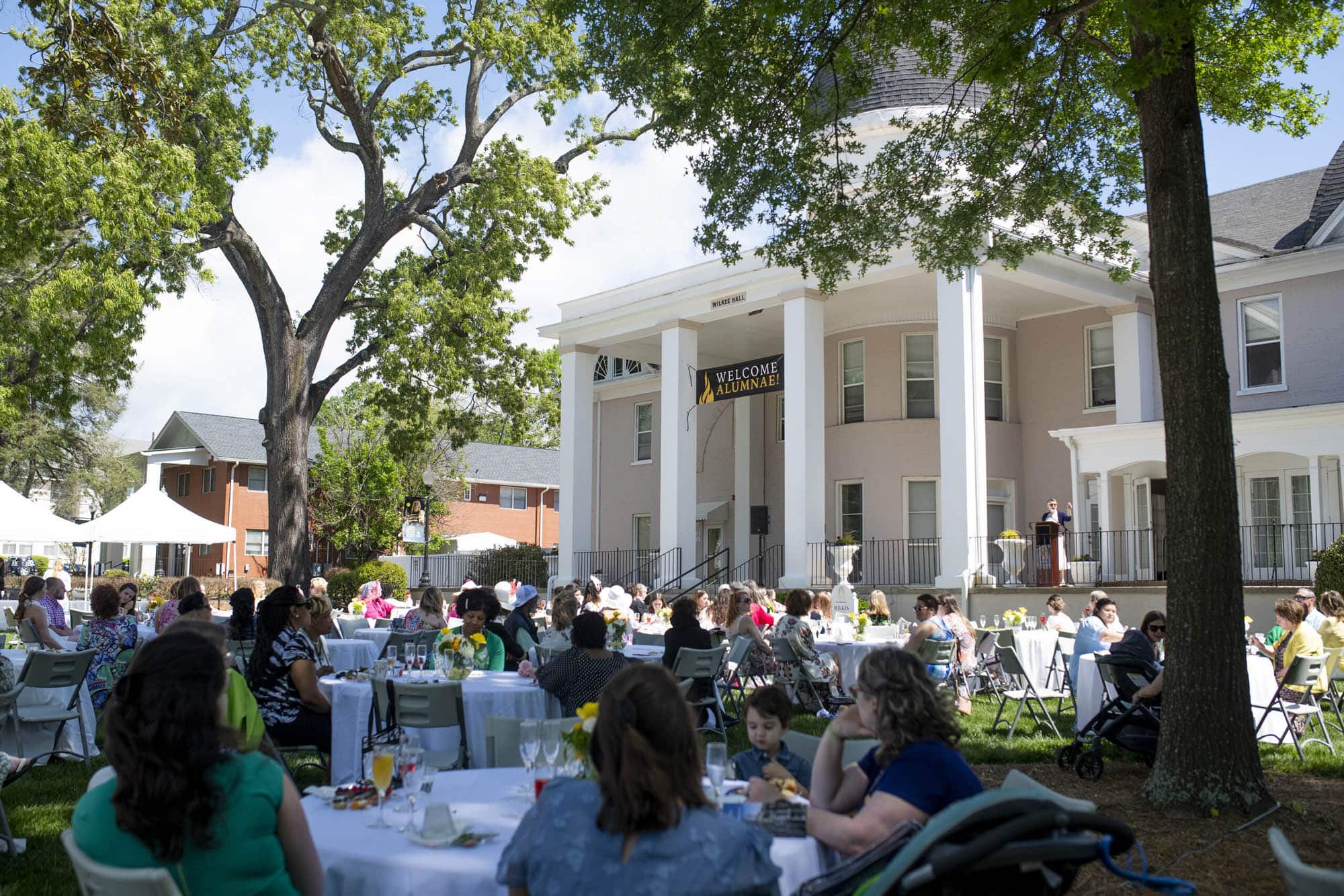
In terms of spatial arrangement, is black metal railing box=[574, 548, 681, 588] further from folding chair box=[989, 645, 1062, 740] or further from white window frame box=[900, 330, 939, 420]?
folding chair box=[989, 645, 1062, 740]

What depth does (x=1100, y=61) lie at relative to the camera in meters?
9.89

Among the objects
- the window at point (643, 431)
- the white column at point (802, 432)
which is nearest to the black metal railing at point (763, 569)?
the white column at point (802, 432)

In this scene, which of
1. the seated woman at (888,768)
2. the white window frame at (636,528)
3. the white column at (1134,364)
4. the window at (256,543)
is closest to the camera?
the seated woman at (888,768)

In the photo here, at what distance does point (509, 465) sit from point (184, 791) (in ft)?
157

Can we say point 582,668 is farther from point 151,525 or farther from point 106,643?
point 151,525

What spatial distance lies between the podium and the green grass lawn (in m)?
6.90

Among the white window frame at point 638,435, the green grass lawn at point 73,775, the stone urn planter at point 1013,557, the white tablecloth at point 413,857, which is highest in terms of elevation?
the white window frame at point 638,435

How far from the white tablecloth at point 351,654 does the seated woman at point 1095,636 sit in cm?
743

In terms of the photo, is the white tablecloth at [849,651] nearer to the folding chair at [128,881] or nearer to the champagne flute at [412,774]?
the champagne flute at [412,774]

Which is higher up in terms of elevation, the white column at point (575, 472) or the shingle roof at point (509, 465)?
the shingle roof at point (509, 465)

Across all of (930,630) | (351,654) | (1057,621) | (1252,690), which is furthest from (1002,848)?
(1057,621)

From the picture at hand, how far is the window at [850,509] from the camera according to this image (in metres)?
24.8

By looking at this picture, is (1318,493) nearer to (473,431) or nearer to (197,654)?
(473,431)

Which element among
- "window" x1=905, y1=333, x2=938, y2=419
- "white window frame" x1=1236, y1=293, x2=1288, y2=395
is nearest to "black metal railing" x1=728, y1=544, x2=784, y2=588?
"window" x1=905, y1=333, x2=938, y2=419
